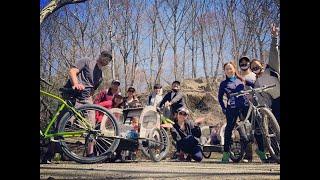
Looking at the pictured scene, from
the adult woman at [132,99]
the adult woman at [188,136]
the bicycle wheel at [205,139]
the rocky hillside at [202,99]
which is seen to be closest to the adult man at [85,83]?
the adult woman at [132,99]

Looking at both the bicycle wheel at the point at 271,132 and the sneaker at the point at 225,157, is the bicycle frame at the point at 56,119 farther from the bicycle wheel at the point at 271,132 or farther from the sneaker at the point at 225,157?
the bicycle wheel at the point at 271,132

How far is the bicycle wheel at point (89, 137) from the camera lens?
6324mm

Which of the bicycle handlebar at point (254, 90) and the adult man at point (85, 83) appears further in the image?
the adult man at point (85, 83)

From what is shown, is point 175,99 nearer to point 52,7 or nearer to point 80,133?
point 80,133

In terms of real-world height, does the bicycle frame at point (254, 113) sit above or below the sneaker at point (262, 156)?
above

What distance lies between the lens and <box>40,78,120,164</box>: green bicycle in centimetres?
633

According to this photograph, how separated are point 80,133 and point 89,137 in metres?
0.13

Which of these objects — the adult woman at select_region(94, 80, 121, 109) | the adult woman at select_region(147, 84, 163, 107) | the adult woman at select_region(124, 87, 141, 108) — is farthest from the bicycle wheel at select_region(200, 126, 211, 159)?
the adult woman at select_region(94, 80, 121, 109)

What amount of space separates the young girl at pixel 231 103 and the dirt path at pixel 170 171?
5.8 inches

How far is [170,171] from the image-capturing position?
6207 millimetres

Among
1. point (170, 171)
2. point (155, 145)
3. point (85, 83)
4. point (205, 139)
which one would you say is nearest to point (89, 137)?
point (85, 83)

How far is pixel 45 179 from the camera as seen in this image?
6.28 metres

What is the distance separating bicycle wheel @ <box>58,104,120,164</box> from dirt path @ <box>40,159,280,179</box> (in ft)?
0.45
